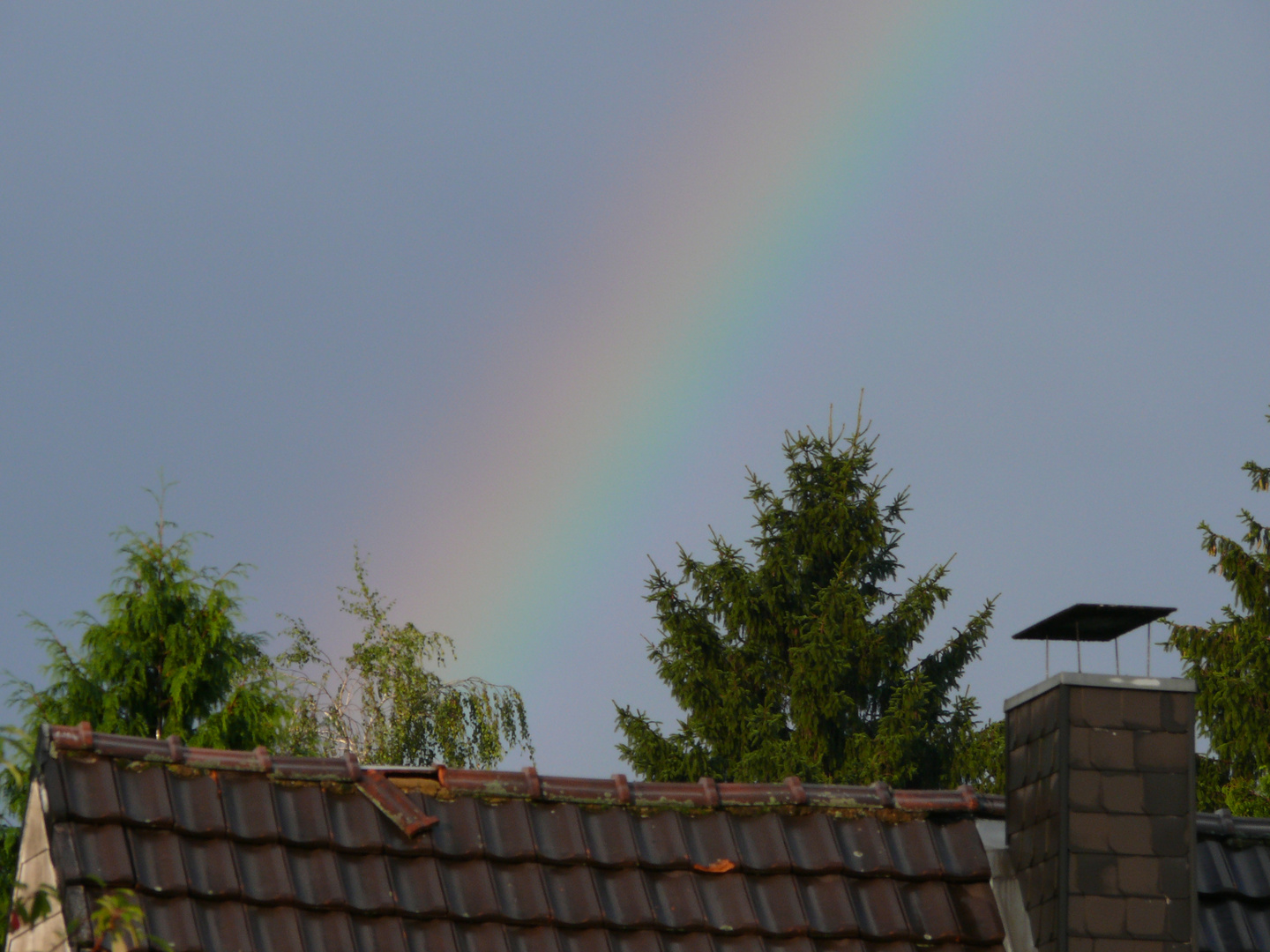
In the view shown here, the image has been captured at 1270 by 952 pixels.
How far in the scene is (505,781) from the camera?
8.06m

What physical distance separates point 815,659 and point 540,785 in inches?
1005

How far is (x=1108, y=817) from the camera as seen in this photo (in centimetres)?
793

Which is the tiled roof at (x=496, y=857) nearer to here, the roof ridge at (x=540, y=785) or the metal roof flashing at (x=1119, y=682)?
the roof ridge at (x=540, y=785)

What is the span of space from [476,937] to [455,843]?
0.56 metres

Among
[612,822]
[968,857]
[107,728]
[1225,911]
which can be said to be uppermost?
[107,728]

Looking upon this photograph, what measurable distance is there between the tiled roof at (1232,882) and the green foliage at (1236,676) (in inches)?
716

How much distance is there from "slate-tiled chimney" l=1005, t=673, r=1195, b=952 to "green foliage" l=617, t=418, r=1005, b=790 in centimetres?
2333

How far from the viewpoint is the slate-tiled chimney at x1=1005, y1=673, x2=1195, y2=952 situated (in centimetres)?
773

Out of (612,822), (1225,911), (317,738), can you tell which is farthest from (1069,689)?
(317,738)

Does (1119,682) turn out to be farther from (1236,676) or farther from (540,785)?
(1236,676)

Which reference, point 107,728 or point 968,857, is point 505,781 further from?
point 107,728

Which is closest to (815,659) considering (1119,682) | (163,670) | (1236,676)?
(1236,676)

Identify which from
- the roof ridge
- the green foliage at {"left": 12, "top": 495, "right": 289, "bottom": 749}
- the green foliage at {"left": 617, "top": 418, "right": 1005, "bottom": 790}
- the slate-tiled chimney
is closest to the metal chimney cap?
the slate-tiled chimney

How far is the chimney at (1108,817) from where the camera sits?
25.4 feet
